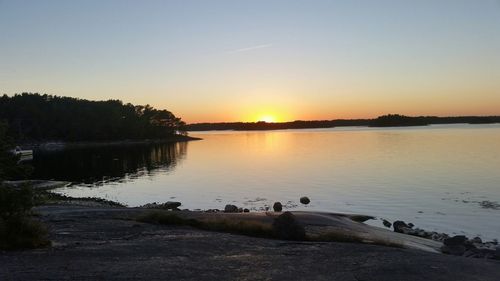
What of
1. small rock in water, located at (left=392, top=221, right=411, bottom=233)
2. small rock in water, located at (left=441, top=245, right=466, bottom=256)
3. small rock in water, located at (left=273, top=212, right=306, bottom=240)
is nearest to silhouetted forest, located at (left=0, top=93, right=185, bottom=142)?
small rock in water, located at (left=392, top=221, right=411, bottom=233)

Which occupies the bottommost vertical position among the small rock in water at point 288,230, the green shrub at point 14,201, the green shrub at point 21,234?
the small rock in water at point 288,230

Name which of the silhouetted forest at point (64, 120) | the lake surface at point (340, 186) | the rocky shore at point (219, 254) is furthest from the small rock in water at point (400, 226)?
the silhouetted forest at point (64, 120)

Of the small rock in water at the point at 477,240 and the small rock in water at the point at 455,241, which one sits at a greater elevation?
the small rock in water at the point at 455,241

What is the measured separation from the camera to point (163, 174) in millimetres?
72812

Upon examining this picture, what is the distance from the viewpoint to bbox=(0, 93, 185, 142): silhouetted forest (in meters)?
164

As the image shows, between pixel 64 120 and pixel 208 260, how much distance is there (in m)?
172

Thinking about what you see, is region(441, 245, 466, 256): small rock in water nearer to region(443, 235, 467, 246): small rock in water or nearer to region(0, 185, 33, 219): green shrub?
region(443, 235, 467, 246): small rock in water

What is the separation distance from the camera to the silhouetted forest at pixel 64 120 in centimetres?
16412

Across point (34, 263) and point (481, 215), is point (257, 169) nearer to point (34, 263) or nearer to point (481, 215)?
point (481, 215)

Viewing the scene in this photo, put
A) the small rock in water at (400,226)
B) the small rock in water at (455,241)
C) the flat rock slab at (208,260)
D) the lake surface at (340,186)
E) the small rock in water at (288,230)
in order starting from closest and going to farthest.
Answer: the flat rock slab at (208,260) < the small rock in water at (288,230) < the small rock in water at (455,241) < the small rock in water at (400,226) < the lake surface at (340,186)

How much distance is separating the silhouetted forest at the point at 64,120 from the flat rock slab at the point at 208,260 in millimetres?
148119

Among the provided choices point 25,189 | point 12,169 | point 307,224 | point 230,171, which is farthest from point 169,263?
point 230,171

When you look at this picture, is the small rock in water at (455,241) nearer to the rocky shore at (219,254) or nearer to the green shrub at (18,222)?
the rocky shore at (219,254)

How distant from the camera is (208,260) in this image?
14.5 metres
